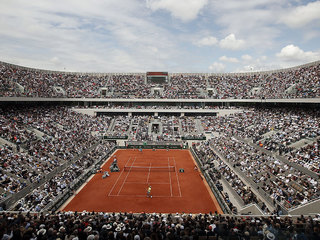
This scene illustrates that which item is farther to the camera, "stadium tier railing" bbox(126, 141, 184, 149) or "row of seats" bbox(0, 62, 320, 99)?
"stadium tier railing" bbox(126, 141, 184, 149)

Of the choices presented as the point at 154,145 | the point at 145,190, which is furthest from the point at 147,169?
the point at 154,145

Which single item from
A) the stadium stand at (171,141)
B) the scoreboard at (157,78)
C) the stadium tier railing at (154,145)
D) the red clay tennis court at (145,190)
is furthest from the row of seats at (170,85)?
the red clay tennis court at (145,190)

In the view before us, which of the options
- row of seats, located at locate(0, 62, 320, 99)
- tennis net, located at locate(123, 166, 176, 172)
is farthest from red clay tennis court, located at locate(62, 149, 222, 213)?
row of seats, located at locate(0, 62, 320, 99)

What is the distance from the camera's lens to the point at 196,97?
5997 cm

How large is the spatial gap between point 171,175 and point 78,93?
129ft

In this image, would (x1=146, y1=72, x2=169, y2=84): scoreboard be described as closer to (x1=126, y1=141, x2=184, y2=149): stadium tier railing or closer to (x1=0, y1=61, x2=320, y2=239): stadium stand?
(x1=0, y1=61, x2=320, y2=239): stadium stand

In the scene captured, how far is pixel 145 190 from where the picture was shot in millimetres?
26250

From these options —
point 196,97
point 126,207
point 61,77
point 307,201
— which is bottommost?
point 126,207

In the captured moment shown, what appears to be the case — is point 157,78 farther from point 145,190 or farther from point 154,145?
point 145,190

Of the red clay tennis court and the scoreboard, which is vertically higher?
the scoreboard

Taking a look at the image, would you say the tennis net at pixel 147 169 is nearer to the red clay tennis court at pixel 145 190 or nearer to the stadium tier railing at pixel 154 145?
the red clay tennis court at pixel 145 190

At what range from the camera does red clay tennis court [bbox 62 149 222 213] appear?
21922mm

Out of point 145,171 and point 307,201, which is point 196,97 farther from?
point 307,201

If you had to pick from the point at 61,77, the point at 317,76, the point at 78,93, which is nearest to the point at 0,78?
the point at 78,93
